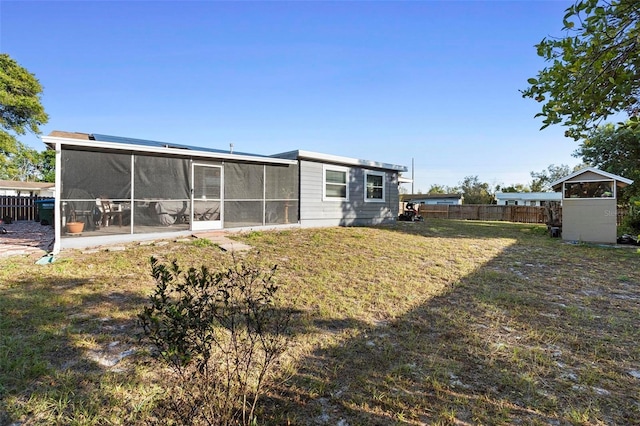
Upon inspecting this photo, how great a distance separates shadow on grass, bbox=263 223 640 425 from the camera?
186 cm

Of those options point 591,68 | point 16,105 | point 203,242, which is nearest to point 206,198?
point 203,242

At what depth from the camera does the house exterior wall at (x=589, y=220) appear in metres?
9.26

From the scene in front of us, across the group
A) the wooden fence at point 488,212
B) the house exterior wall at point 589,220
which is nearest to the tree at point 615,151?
the wooden fence at point 488,212

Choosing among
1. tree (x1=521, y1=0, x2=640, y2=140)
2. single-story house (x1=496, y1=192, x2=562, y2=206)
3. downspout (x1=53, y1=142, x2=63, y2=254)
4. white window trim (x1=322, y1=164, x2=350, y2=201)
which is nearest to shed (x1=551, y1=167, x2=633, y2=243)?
white window trim (x1=322, y1=164, x2=350, y2=201)

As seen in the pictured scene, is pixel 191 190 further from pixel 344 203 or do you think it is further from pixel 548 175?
pixel 548 175

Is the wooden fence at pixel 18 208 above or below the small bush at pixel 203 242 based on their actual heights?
above

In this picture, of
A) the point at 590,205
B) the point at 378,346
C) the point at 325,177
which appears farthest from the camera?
the point at 325,177

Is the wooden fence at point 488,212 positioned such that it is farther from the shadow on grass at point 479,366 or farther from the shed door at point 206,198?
the shadow on grass at point 479,366

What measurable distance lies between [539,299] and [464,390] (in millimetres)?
2780

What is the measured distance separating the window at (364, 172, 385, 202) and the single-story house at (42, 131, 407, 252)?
0.14 ft

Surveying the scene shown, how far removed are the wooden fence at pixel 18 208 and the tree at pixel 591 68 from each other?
19.7 metres

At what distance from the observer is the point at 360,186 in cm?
1230

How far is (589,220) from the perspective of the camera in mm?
9625

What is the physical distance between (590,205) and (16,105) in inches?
1040
